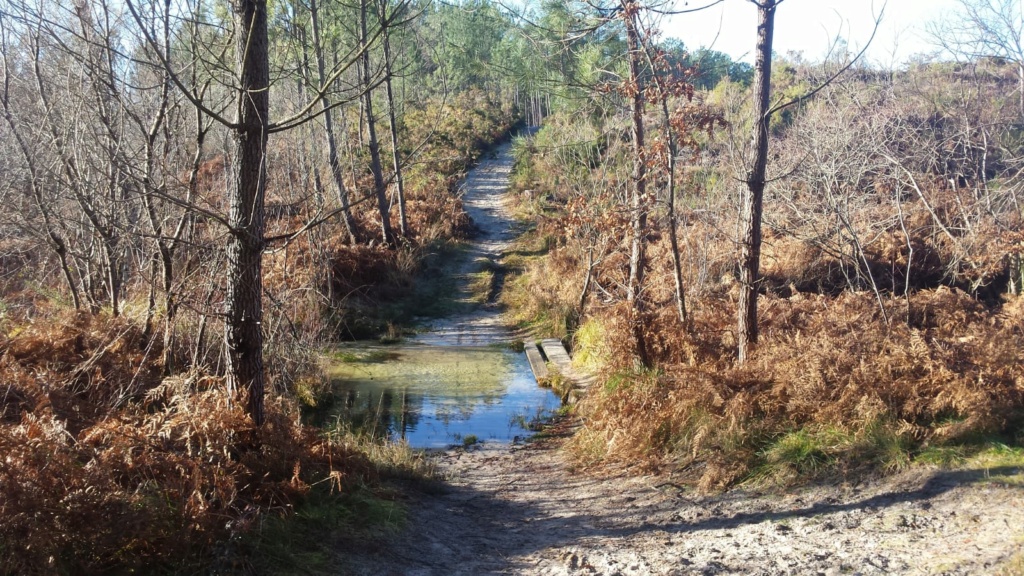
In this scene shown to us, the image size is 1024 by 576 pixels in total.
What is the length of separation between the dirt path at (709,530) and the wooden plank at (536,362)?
18.3 ft

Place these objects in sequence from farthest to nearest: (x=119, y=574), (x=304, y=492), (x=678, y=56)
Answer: (x=678, y=56) < (x=304, y=492) < (x=119, y=574)

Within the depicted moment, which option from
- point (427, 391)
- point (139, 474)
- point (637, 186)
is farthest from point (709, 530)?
point (427, 391)

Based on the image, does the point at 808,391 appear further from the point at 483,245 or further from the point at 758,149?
the point at 483,245

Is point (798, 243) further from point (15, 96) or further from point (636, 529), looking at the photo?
point (15, 96)

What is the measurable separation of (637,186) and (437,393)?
15.1ft

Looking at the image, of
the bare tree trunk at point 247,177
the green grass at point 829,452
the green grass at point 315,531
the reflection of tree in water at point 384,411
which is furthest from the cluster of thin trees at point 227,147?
the reflection of tree in water at point 384,411

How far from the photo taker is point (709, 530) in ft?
17.5

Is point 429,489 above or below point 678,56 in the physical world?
below

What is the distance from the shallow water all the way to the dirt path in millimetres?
2379

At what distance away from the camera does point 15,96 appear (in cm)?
936

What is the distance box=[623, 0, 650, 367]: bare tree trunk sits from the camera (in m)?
8.73

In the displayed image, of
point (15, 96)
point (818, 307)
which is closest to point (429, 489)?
point (818, 307)

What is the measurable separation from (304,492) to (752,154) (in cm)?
539

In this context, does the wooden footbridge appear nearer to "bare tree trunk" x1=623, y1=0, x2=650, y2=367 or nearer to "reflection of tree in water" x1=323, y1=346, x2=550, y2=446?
"reflection of tree in water" x1=323, y1=346, x2=550, y2=446
